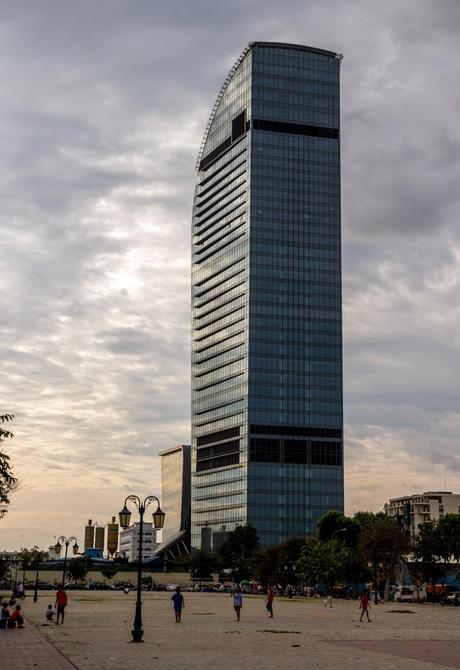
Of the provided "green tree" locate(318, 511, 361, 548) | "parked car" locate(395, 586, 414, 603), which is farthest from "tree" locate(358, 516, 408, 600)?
"green tree" locate(318, 511, 361, 548)

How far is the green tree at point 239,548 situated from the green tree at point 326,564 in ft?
180

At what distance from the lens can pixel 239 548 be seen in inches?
7288

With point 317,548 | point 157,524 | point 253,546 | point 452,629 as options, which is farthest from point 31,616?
point 253,546

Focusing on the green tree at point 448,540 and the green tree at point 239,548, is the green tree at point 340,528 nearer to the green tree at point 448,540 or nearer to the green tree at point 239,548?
the green tree at point 448,540

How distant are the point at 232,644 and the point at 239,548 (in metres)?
147

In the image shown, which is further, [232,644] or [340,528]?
[340,528]

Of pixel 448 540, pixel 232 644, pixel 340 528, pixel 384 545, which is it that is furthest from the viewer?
pixel 340 528

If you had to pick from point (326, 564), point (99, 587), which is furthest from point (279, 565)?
point (99, 587)

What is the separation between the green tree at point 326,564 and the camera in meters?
119

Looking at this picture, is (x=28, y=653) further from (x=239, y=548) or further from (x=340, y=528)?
(x=239, y=548)

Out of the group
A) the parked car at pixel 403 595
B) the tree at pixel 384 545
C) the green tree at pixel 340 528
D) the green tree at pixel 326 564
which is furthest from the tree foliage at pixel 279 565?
the tree at pixel 384 545

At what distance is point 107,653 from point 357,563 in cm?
9593

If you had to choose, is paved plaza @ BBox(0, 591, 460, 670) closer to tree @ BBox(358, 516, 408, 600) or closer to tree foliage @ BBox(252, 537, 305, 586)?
tree @ BBox(358, 516, 408, 600)

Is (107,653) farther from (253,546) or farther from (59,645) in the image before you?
(253,546)
